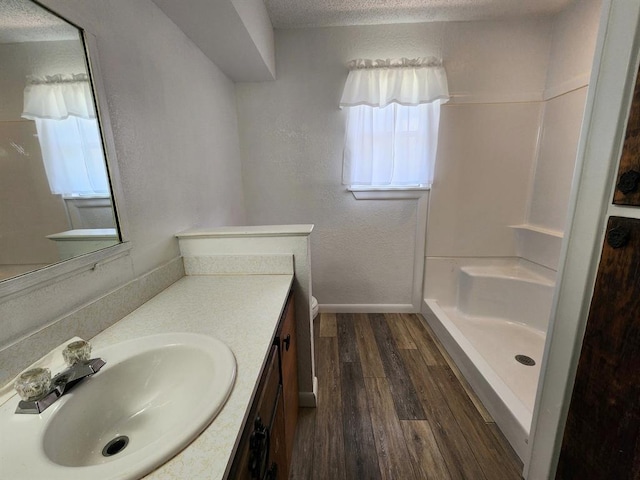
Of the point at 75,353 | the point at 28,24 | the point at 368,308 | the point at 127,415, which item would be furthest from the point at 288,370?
the point at 368,308

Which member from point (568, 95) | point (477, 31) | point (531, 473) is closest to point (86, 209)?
point (531, 473)

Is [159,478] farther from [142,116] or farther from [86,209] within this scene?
Answer: [142,116]

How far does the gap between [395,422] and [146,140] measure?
1830mm

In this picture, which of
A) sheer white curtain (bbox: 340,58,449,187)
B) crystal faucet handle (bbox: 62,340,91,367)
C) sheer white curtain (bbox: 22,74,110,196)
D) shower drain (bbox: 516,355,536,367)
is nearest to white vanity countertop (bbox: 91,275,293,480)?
crystal faucet handle (bbox: 62,340,91,367)

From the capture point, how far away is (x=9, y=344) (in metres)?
0.60

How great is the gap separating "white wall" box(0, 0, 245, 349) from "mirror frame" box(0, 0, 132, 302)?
0.02m

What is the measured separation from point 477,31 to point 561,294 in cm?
209

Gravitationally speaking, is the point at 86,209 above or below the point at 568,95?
below

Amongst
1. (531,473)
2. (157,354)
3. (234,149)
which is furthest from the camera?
(234,149)

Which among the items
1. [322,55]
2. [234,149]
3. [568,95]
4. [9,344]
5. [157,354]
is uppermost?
[322,55]

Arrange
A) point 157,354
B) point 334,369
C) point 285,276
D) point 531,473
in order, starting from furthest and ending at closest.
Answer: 1. point 334,369
2. point 285,276
3. point 531,473
4. point 157,354

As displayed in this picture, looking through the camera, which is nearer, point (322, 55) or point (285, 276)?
point (285, 276)

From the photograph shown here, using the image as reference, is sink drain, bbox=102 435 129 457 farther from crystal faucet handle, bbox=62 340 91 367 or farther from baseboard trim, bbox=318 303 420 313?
baseboard trim, bbox=318 303 420 313

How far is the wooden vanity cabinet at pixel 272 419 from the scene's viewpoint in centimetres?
57
